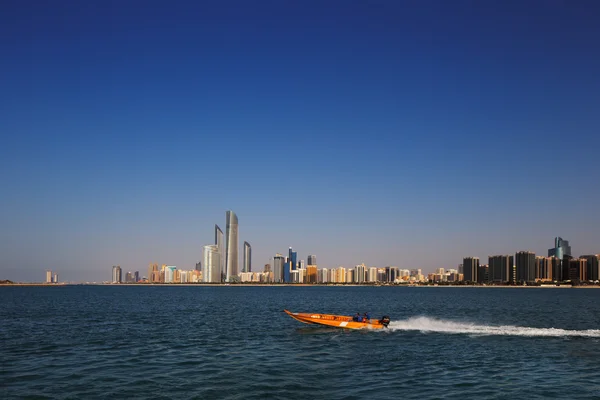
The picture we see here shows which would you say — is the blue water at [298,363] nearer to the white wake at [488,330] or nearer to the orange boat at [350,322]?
the white wake at [488,330]

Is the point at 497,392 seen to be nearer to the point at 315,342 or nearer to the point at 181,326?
the point at 315,342

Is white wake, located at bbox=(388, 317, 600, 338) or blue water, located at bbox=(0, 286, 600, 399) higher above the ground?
blue water, located at bbox=(0, 286, 600, 399)

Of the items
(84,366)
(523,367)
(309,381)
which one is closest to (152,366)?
(84,366)

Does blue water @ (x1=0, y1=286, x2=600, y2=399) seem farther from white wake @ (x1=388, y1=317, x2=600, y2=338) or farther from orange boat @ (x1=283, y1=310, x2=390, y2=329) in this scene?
orange boat @ (x1=283, y1=310, x2=390, y2=329)

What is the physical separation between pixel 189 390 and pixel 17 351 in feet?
75.9

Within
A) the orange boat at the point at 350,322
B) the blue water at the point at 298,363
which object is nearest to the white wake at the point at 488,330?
the blue water at the point at 298,363

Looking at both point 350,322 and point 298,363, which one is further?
point 350,322

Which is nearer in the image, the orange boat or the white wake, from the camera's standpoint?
the white wake

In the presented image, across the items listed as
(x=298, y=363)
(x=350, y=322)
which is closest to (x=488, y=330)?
(x=350, y=322)

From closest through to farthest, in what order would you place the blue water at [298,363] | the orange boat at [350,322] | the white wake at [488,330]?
the blue water at [298,363]
the white wake at [488,330]
the orange boat at [350,322]

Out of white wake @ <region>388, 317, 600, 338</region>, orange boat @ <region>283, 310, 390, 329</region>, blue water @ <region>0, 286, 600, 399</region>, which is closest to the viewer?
blue water @ <region>0, 286, 600, 399</region>

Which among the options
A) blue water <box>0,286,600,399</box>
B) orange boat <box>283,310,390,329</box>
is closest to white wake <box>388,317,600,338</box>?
blue water <box>0,286,600,399</box>

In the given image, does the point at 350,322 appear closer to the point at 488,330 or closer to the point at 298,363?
the point at 488,330

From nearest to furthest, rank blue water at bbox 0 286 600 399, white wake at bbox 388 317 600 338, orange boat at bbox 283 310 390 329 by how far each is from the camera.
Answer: blue water at bbox 0 286 600 399
white wake at bbox 388 317 600 338
orange boat at bbox 283 310 390 329
